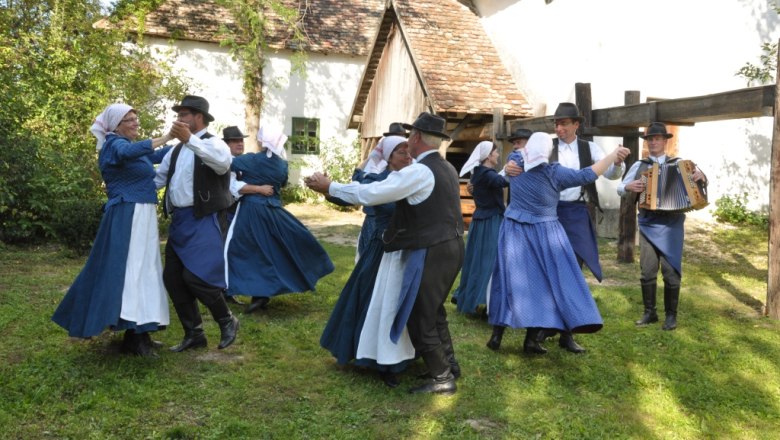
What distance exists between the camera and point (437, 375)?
191 inches

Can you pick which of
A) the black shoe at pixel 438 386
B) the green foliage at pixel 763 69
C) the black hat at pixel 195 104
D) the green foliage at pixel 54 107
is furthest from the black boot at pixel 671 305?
the green foliage at pixel 54 107

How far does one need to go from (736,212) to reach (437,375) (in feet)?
33.8

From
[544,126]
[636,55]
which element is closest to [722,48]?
[636,55]

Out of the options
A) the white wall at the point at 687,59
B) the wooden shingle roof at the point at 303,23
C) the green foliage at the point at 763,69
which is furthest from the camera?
the wooden shingle roof at the point at 303,23

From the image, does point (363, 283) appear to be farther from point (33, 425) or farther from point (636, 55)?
point (636, 55)

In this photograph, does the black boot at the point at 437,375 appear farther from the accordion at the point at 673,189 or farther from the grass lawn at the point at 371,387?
the accordion at the point at 673,189

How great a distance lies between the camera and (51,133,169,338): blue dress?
4.90 m

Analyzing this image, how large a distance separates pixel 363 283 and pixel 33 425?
7.01 feet

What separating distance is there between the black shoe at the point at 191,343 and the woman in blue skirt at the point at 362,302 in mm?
992

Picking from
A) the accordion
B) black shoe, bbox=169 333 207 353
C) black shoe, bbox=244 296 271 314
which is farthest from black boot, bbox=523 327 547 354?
black shoe, bbox=244 296 271 314

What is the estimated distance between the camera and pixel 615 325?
22.7 ft

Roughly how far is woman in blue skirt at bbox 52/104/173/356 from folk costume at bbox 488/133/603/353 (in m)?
2.43

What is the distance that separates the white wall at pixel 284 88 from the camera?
19953 mm

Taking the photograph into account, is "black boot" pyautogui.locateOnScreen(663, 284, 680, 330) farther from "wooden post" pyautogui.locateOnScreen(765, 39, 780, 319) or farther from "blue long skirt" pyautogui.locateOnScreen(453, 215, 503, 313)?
"blue long skirt" pyautogui.locateOnScreen(453, 215, 503, 313)
